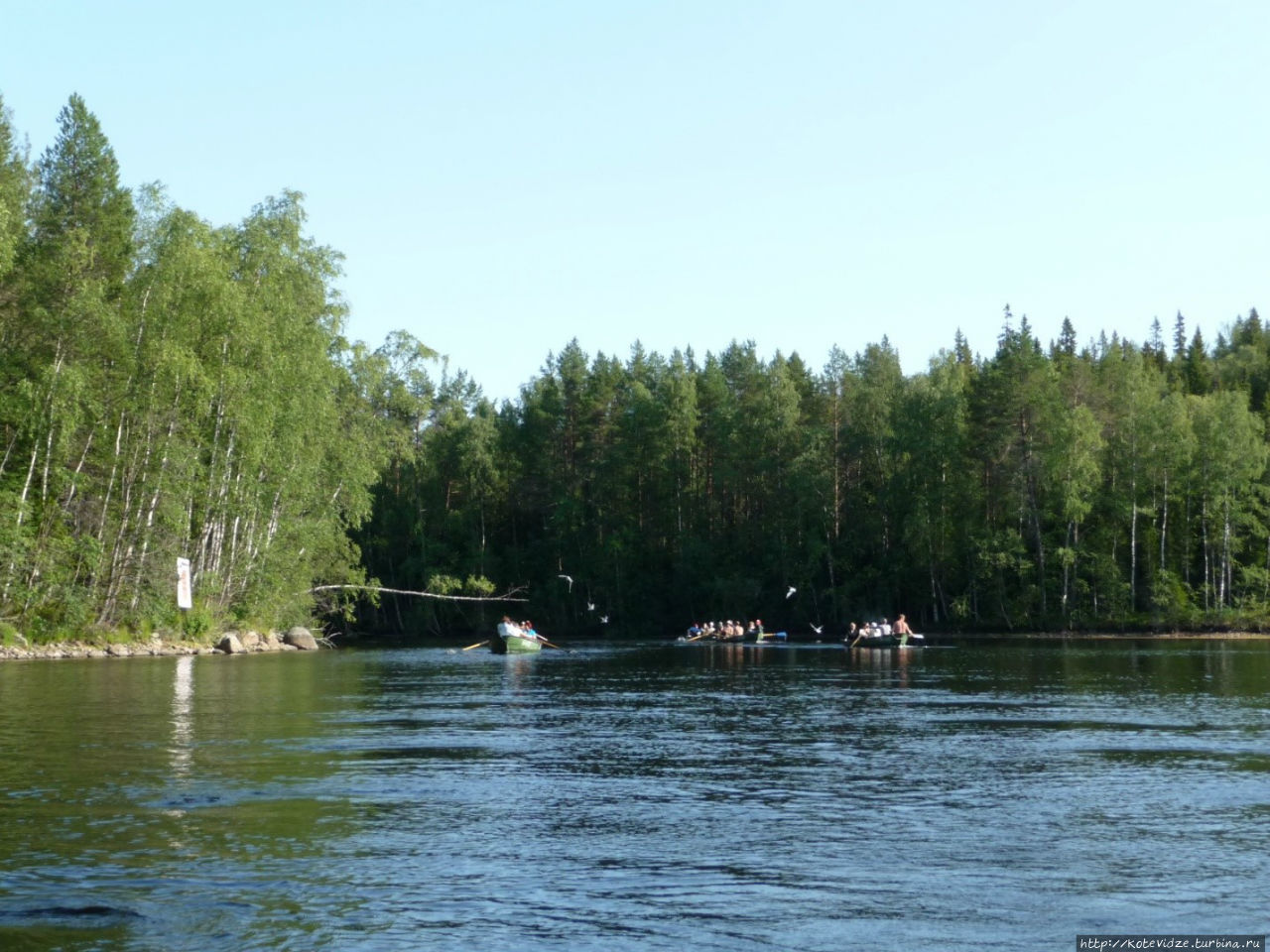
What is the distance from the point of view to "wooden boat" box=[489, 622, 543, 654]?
56812 millimetres

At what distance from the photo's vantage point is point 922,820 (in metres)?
13.6

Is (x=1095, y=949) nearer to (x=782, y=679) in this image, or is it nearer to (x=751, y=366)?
(x=782, y=679)

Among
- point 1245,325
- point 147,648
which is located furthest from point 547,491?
point 1245,325

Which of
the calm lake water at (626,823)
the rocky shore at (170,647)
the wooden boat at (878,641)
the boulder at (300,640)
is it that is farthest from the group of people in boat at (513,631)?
the calm lake water at (626,823)

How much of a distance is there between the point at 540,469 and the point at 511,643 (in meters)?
47.7

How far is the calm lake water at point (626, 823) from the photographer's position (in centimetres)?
950

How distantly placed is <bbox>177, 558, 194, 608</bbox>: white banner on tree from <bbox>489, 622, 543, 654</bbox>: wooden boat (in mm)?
13132

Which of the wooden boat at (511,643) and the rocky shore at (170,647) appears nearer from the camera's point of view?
the rocky shore at (170,647)

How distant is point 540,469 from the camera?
104 m

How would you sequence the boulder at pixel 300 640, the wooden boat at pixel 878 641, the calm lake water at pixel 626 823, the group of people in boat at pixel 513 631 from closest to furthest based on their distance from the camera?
the calm lake water at pixel 626 823, the group of people in boat at pixel 513 631, the wooden boat at pixel 878 641, the boulder at pixel 300 640

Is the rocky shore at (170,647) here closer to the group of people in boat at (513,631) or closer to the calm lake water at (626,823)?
the group of people in boat at (513,631)

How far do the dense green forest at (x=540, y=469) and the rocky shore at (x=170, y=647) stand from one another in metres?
1.01

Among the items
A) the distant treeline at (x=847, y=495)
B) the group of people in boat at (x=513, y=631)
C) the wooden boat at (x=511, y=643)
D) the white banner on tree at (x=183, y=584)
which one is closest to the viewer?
the white banner on tree at (x=183, y=584)

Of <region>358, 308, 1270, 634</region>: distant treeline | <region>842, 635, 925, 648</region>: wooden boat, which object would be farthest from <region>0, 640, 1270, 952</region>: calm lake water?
<region>358, 308, 1270, 634</region>: distant treeline
